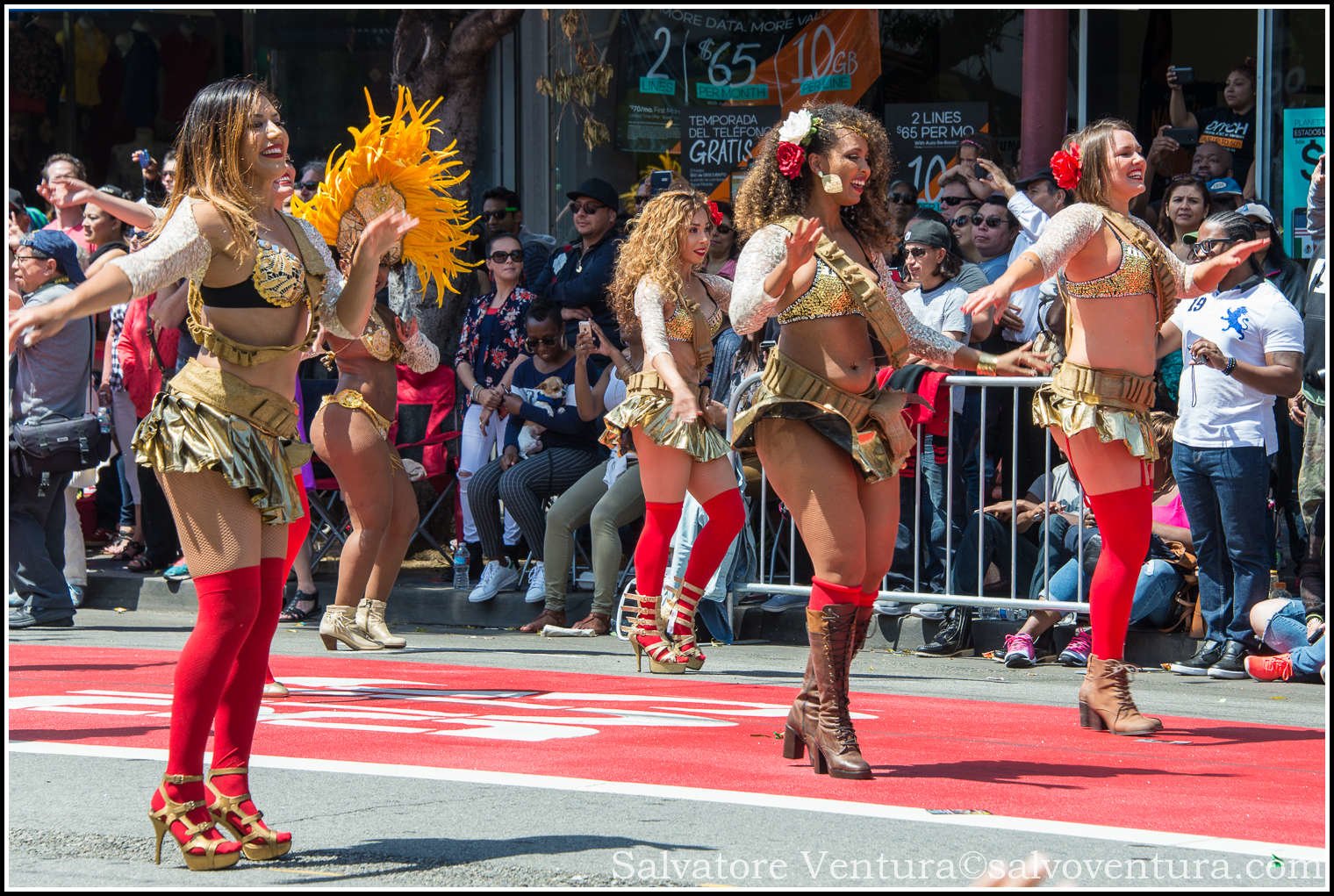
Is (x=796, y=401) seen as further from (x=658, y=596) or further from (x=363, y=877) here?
(x=658, y=596)

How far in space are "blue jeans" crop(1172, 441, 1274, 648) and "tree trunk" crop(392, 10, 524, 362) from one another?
5.81 meters

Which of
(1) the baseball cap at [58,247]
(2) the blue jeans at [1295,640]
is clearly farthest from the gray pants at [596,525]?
(2) the blue jeans at [1295,640]

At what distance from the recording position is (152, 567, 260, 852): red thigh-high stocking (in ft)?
15.8

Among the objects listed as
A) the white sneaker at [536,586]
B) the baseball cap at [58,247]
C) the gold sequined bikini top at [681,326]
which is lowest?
the white sneaker at [536,586]

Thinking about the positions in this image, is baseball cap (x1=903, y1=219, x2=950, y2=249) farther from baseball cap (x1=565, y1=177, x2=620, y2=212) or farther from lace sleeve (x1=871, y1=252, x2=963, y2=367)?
lace sleeve (x1=871, y1=252, x2=963, y2=367)

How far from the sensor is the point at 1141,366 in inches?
286

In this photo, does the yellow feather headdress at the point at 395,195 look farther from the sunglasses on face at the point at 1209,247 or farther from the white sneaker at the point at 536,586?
the white sneaker at the point at 536,586

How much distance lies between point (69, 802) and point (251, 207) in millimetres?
1905

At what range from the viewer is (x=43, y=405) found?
36.8ft

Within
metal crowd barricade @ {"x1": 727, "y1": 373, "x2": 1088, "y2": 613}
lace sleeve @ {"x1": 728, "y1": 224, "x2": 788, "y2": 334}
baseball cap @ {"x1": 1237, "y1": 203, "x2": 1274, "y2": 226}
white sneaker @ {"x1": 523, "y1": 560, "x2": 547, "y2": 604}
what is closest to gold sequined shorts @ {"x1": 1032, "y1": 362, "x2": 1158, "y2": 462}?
lace sleeve @ {"x1": 728, "y1": 224, "x2": 788, "y2": 334}

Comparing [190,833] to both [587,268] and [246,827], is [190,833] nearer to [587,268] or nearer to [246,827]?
[246,827]

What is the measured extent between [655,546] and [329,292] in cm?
363

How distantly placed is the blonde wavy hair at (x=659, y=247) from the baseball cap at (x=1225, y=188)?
3.51 m

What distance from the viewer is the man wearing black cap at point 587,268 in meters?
12.2
